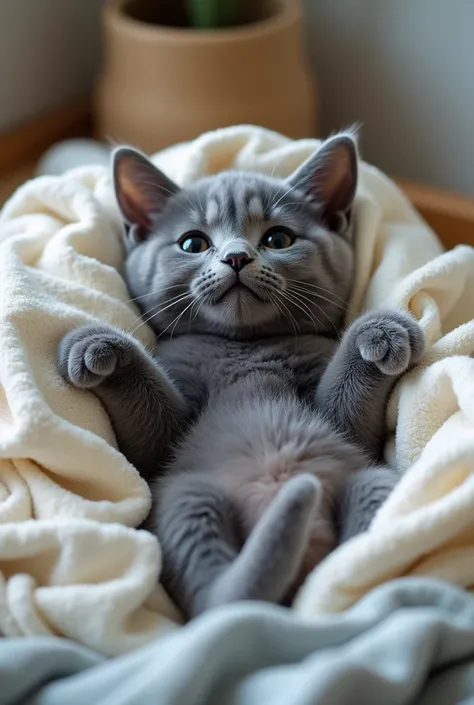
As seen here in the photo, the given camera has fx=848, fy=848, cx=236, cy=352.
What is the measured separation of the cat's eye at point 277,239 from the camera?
1259 mm

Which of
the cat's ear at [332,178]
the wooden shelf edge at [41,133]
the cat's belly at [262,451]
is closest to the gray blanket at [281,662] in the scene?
the cat's belly at [262,451]

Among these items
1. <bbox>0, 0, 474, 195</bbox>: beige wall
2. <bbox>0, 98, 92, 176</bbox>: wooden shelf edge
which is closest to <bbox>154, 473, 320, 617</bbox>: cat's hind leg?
<bbox>0, 98, 92, 176</bbox>: wooden shelf edge

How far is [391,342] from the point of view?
3.49 feet

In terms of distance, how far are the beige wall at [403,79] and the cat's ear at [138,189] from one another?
2.93ft

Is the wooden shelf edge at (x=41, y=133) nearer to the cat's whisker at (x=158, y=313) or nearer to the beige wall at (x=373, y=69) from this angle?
the beige wall at (x=373, y=69)

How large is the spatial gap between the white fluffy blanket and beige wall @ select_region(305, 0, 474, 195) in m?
0.68

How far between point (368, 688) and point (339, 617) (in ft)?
0.35

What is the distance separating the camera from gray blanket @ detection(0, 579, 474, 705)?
2.34 ft

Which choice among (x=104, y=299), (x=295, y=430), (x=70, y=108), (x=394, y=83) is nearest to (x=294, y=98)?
(x=394, y=83)

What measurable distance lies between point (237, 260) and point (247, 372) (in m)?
0.16

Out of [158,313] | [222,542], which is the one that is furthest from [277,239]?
[222,542]

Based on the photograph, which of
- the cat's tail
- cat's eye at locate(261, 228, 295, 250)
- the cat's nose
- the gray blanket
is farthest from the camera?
cat's eye at locate(261, 228, 295, 250)

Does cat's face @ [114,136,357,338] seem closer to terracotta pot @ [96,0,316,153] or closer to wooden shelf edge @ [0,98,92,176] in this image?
terracotta pot @ [96,0,316,153]

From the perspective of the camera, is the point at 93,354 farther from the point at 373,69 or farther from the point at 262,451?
the point at 373,69
